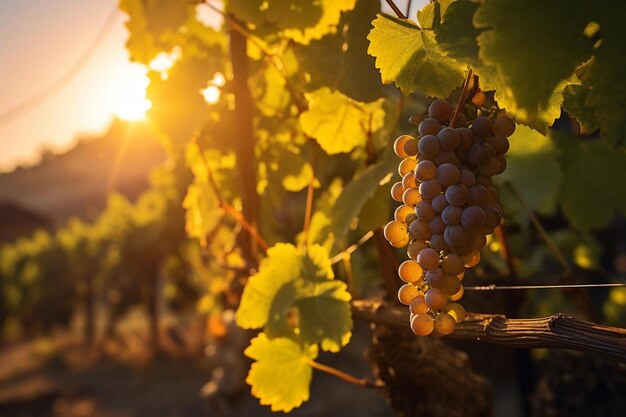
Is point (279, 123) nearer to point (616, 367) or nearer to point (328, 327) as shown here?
point (328, 327)

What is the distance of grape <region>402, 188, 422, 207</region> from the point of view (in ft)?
2.43

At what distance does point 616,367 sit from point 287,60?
1.13 m

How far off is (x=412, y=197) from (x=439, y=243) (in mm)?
81

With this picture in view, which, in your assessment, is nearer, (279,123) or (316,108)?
(316,108)

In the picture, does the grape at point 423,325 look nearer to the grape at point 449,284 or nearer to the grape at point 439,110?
the grape at point 449,284

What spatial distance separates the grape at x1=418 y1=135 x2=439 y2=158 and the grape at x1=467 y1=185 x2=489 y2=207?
63 millimetres

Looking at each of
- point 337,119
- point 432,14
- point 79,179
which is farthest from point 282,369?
point 79,179

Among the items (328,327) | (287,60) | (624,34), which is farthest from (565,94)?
(287,60)

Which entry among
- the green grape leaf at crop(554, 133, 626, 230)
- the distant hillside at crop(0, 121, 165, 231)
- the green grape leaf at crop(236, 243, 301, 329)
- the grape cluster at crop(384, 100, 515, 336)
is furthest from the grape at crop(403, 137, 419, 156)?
the distant hillside at crop(0, 121, 165, 231)

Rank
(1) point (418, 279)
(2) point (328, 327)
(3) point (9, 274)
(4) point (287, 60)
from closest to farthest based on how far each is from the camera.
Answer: (1) point (418, 279) → (2) point (328, 327) → (4) point (287, 60) → (3) point (9, 274)

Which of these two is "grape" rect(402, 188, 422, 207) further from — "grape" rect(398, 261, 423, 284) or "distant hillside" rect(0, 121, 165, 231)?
"distant hillside" rect(0, 121, 165, 231)

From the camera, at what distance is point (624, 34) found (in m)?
0.63

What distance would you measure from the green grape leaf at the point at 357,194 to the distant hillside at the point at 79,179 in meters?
39.8

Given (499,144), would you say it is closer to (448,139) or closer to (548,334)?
(448,139)
